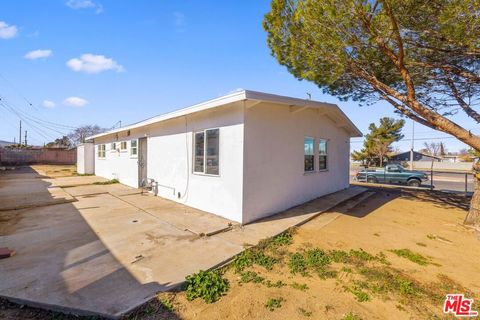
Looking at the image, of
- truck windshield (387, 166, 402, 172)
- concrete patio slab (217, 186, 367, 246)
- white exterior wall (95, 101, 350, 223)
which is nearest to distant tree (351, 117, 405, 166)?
truck windshield (387, 166, 402, 172)

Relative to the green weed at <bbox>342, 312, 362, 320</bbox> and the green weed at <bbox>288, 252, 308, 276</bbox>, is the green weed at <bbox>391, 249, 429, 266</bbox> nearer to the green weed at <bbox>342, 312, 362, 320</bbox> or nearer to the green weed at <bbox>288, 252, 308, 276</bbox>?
the green weed at <bbox>288, 252, 308, 276</bbox>

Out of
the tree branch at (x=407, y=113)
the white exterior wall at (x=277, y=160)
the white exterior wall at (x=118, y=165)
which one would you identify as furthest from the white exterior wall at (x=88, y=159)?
the tree branch at (x=407, y=113)

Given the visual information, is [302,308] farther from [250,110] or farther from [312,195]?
[312,195]

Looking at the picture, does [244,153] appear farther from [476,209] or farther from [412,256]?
[476,209]

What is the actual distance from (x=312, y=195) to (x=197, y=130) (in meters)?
4.60

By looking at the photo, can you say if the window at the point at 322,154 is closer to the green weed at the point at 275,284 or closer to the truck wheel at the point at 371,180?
the green weed at the point at 275,284

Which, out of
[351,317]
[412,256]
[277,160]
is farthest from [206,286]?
[277,160]

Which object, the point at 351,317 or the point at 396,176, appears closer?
the point at 351,317

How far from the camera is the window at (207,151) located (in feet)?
20.5

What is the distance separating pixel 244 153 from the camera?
5.42 meters

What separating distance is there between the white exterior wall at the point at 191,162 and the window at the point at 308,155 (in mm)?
3070

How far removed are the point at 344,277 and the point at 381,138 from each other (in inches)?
1282

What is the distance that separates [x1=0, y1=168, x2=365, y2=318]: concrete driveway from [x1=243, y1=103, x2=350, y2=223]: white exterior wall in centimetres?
45

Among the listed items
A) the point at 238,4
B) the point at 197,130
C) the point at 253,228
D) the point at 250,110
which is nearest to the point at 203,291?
the point at 253,228
